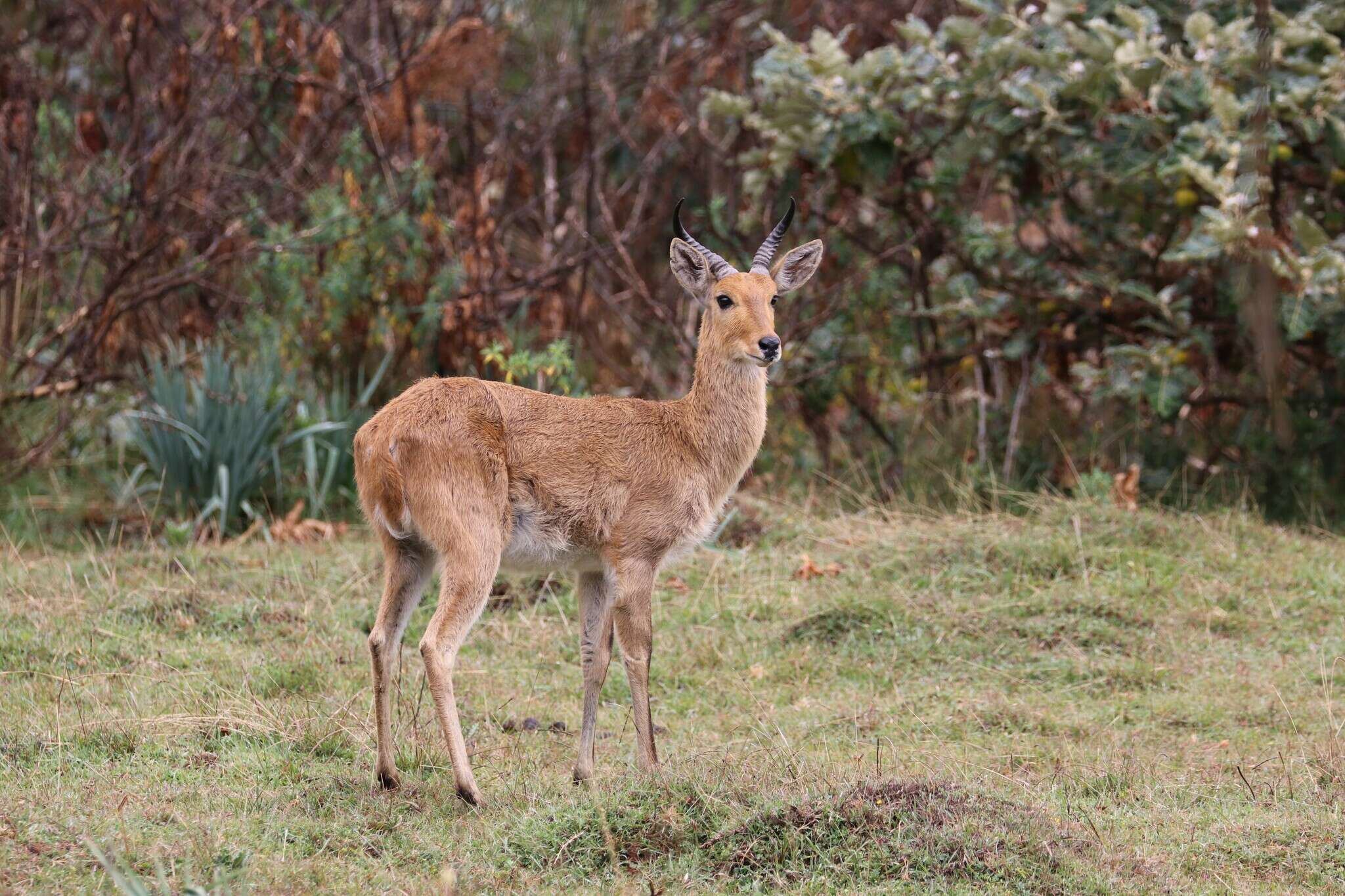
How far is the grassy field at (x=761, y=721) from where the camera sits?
4.45m

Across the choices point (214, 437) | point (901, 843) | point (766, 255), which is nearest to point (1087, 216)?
point (766, 255)

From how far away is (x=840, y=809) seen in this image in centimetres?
458

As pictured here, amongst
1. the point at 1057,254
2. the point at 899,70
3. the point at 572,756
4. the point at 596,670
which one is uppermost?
the point at 899,70

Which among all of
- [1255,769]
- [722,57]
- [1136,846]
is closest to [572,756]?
[1136,846]

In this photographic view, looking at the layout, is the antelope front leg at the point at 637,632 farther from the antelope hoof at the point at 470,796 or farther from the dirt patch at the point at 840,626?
the dirt patch at the point at 840,626

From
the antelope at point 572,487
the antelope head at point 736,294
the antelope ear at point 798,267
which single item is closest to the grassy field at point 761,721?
the antelope at point 572,487

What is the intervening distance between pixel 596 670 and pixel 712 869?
1.38 meters

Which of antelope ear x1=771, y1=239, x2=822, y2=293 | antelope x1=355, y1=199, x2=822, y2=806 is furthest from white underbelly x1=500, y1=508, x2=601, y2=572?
antelope ear x1=771, y1=239, x2=822, y2=293

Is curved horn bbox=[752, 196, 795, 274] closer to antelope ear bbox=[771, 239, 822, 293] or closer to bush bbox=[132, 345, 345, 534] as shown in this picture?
antelope ear bbox=[771, 239, 822, 293]

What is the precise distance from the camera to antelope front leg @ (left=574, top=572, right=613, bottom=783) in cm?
552

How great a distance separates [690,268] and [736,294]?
0.37 meters

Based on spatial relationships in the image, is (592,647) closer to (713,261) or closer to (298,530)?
(713,261)

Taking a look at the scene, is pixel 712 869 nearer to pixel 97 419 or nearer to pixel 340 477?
pixel 340 477

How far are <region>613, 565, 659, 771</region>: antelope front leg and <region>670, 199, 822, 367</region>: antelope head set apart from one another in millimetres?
968
